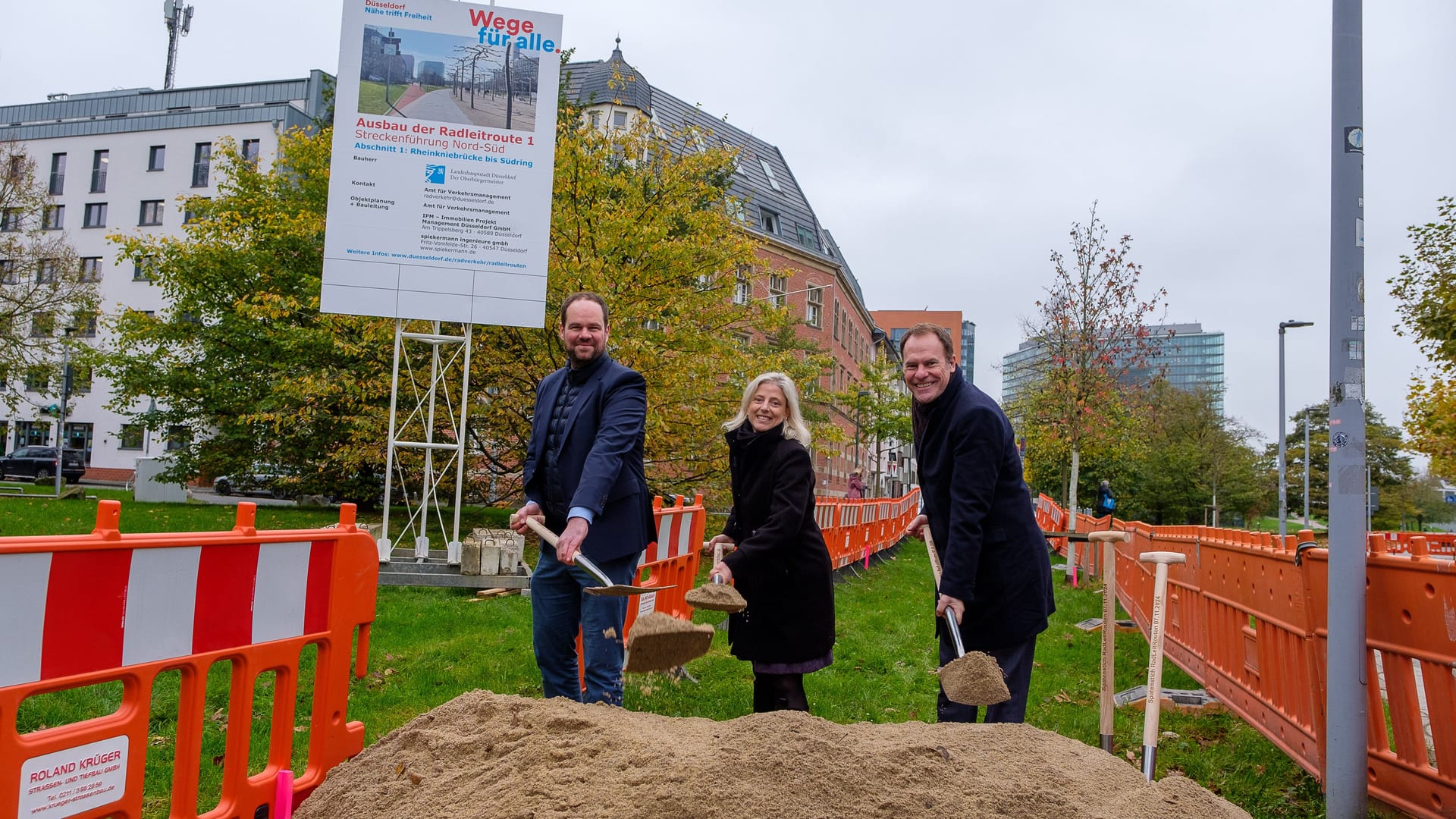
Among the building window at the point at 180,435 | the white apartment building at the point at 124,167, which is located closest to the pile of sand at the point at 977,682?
the building window at the point at 180,435

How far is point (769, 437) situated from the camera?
4.36 metres

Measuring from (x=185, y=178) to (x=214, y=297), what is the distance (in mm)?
28069

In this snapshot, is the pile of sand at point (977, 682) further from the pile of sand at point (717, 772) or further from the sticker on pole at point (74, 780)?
the sticker on pole at point (74, 780)

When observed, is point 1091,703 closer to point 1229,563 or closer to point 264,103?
point 1229,563

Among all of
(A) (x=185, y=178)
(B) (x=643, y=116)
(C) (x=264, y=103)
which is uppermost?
(C) (x=264, y=103)

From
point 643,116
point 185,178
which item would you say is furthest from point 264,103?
point 643,116

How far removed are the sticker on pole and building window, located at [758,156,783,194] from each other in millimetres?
47103

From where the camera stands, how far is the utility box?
978 inches

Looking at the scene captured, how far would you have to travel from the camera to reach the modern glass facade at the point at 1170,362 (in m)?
20.9

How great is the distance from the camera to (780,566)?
4.23m

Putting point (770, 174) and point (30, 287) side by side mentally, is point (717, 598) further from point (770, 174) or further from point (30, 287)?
point (770, 174)

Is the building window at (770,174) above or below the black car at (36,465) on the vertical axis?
above

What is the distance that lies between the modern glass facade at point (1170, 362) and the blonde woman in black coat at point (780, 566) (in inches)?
682

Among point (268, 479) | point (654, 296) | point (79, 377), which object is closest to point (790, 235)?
point (268, 479)
